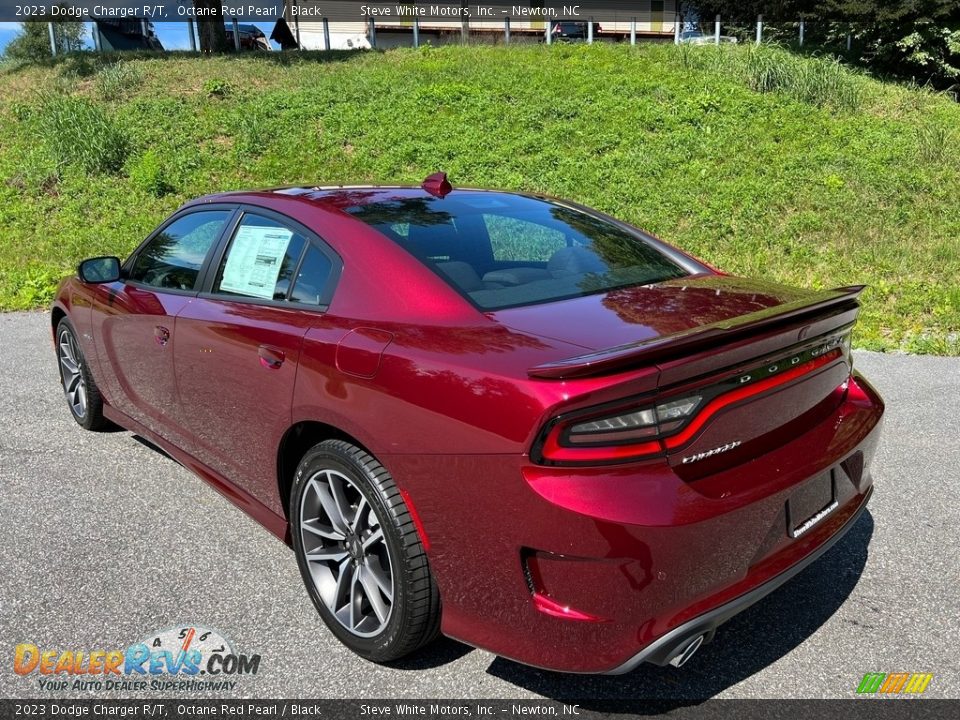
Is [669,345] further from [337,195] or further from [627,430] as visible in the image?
[337,195]

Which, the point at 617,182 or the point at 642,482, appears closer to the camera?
the point at 642,482

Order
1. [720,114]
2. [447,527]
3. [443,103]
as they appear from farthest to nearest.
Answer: [443,103]
[720,114]
[447,527]

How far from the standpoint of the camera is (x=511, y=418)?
196 cm

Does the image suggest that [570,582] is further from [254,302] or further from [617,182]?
[617,182]

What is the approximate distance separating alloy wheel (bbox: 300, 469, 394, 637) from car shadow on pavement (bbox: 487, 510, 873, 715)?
1.47 feet


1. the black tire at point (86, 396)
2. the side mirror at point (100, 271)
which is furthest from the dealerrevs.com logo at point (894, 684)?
the black tire at point (86, 396)

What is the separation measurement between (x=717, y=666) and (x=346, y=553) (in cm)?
125

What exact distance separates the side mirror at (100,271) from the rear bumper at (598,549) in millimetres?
2495

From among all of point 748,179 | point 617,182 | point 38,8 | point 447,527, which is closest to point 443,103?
point 617,182

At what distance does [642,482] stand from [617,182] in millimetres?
11552

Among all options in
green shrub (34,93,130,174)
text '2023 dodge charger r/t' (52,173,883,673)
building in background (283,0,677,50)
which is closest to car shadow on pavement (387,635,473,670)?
text '2023 dodge charger r/t' (52,173,883,673)

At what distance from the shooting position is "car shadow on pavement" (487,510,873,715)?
231cm

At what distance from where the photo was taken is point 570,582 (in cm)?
192

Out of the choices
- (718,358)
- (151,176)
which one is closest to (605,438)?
(718,358)
